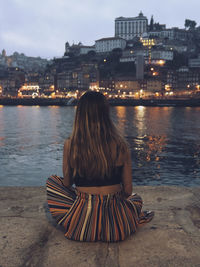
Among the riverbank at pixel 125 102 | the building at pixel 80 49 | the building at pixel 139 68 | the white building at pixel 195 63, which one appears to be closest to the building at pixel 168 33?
the white building at pixel 195 63

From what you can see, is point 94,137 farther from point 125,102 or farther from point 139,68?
point 139,68

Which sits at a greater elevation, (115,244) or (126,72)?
(126,72)

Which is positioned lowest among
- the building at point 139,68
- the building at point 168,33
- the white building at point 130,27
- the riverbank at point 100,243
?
the riverbank at point 100,243

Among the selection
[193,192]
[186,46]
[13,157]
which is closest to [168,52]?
[186,46]

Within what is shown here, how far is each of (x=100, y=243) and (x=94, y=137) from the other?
1.06 metres

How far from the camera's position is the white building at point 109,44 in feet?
503

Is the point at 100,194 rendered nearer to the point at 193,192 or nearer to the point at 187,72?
the point at 193,192

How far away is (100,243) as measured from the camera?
9.61 feet

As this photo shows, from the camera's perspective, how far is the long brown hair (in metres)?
2.76

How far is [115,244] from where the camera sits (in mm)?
2924

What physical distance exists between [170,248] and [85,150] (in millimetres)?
1246

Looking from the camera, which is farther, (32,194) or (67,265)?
(32,194)

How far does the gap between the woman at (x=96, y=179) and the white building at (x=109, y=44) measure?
157 metres

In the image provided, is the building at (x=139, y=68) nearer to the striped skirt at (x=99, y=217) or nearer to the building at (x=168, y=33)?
the building at (x=168, y=33)
